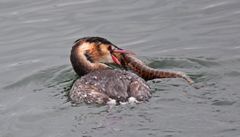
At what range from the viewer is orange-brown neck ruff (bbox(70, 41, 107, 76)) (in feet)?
39.5

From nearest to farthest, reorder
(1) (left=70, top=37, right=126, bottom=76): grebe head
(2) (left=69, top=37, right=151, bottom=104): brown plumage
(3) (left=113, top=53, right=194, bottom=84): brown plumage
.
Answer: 1. (2) (left=69, top=37, right=151, bottom=104): brown plumage
2. (3) (left=113, top=53, right=194, bottom=84): brown plumage
3. (1) (left=70, top=37, right=126, bottom=76): grebe head

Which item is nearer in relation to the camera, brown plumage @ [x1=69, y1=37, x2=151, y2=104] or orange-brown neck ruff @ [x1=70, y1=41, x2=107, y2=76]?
brown plumage @ [x1=69, y1=37, x2=151, y2=104]

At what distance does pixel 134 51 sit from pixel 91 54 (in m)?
1.91

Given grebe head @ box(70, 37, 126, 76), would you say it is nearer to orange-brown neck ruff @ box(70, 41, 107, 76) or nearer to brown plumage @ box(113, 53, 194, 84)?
orange-brown neck ruff @ box(70, 41, 107, 76)

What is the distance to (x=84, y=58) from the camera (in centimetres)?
1210

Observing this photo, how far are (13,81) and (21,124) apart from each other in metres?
2.41

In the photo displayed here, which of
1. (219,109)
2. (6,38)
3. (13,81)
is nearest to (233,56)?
(219,109)

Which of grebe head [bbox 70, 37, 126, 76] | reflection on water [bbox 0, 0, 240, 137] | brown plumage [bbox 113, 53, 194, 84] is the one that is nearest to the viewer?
reflection on water [bbox 0, 0, 240, 137]

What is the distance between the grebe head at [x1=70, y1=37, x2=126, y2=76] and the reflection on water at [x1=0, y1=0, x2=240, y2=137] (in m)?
0.40

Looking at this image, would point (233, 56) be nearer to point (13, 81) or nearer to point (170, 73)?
point (170, 73)

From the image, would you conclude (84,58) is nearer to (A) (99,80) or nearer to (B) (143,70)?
(B) (143,70)

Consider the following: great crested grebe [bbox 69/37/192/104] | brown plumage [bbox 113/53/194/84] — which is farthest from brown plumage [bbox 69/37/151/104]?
brown plumage [bbox 113/53/194/84]

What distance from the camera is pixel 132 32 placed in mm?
14898

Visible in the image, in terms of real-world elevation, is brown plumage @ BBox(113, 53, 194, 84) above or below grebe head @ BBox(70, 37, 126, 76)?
below
